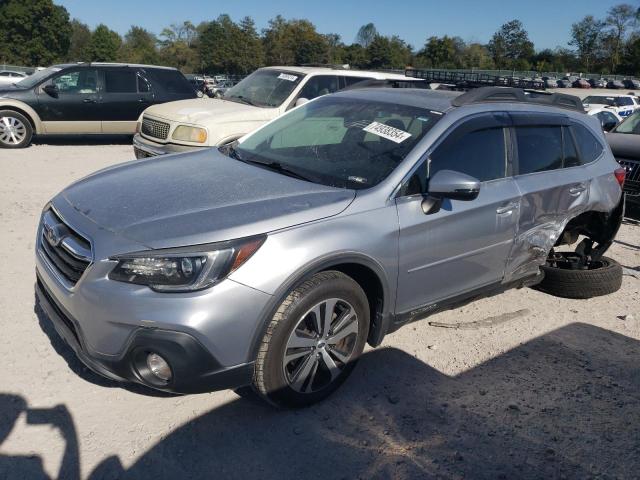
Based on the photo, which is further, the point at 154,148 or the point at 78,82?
the point at 78,82

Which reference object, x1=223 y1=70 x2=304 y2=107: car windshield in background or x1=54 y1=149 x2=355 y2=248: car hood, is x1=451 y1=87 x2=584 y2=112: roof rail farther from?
x1=223 y1=70 x2=304 y2=107: car windshield in background

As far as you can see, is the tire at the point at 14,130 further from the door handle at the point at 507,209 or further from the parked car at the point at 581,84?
the parked car at the point at 581,84

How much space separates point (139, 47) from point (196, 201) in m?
100

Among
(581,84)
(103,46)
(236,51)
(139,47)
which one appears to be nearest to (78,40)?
(139,47)

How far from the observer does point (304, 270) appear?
9.62 ft

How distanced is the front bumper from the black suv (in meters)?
3.72

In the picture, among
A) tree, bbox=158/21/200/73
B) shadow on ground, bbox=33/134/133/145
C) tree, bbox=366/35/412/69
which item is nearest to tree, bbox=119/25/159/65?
tree, bbox=158/21/200/73

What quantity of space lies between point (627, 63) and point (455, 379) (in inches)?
4190

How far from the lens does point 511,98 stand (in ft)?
14.3

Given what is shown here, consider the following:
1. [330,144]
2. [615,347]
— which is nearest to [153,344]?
[330,144]

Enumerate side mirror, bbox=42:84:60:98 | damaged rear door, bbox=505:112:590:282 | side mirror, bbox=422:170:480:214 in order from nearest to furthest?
1. side mirror, bbox=422:170:480:214
2. damaged rear door, bbox=505:112:590:282
3. side mirror, bbox=42:84:60:98

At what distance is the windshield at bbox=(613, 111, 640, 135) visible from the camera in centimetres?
907

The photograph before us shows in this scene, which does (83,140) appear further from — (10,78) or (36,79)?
(10,78)

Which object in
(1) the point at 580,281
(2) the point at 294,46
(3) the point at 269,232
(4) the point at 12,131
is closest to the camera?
(3) the point at 269,232
